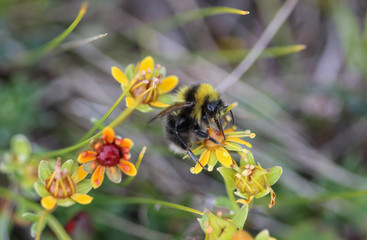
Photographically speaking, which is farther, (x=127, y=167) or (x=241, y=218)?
(x=127, y=167)

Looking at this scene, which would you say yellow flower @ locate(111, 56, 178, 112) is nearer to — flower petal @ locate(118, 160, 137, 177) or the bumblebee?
the bumblebee

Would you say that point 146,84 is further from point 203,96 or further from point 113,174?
point 113,174

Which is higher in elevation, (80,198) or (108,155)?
(108,155)

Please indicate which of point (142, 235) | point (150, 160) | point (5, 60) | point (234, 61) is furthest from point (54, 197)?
point (234, 61)

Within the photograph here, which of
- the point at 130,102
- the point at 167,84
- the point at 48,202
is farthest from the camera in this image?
the point at 167,84

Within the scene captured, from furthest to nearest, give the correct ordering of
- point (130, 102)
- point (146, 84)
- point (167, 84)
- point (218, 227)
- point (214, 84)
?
1. point (214, 84)
2. point (167, 84)
3. point (146, 84)
4. point (130, 102)
5. point (218, 227)

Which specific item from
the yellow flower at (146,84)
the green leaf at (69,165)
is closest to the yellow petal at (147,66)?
the yellow flower at (146,84)

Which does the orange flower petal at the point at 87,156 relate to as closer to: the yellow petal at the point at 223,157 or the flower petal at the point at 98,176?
the flower petal at the point at 98,176

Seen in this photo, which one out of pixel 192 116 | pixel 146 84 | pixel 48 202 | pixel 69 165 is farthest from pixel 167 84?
pixel 48 202
